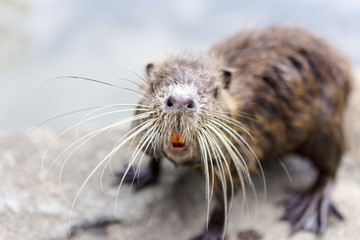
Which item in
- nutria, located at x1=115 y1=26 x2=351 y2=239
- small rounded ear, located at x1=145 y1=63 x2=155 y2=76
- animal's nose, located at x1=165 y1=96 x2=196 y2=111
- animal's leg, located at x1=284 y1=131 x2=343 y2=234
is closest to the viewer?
animal's nose, located at x1=165 y1=96 x2=196 y2=111

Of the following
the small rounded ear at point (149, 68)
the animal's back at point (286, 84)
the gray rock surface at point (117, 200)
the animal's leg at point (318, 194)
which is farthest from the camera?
the animal's leg at point (318, 194)

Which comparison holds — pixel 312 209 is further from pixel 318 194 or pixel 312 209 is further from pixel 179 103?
pixel 179 103

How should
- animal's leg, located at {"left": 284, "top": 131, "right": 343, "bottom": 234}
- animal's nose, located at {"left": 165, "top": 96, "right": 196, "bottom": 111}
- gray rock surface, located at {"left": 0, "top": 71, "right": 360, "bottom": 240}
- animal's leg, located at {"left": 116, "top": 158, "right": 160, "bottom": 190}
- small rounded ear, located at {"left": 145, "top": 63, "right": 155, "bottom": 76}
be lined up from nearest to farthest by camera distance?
1. animal's nose, located at {"left": 165, "top": 96, "right": 196, "bottom": 111}
2. small rounded ear, located at {"left": 145, "top": 63, "right": 155, "bottom": 76}
3. gray rock surface, located at {"left": 0, "top": 71, "right": 360, "bottom": 240}
4. animal's leg, located at {"left": 284, "top": 131, "right": 343, "bottom": 234}
5. animal's leg, located at {"left": 116, "top": 158, "right": 160, "bottom": 190}

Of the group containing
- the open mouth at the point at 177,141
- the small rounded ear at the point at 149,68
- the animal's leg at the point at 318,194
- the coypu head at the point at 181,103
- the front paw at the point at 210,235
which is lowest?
the front paw at the point at 210,235

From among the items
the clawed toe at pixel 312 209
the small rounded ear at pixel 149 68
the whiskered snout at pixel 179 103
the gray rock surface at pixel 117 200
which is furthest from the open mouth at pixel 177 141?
the clawed toe at pixel 312 209

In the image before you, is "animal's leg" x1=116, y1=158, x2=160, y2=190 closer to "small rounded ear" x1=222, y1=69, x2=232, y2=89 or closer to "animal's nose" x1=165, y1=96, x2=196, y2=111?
"small rounded ear" x1=222, y1=69, x2=232, y2=89

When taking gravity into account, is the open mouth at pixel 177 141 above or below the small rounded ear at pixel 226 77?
below

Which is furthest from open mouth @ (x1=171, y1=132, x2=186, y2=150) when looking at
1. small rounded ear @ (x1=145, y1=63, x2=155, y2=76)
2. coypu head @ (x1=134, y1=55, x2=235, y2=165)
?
small rounded ear @ (x1=145, y1=63, x2=155, y2=76)

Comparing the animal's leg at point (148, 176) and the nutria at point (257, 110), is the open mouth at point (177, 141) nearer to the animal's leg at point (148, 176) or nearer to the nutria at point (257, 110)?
the nutria at point (257, 110)

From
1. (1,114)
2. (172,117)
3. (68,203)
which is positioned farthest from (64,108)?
(172,117)
